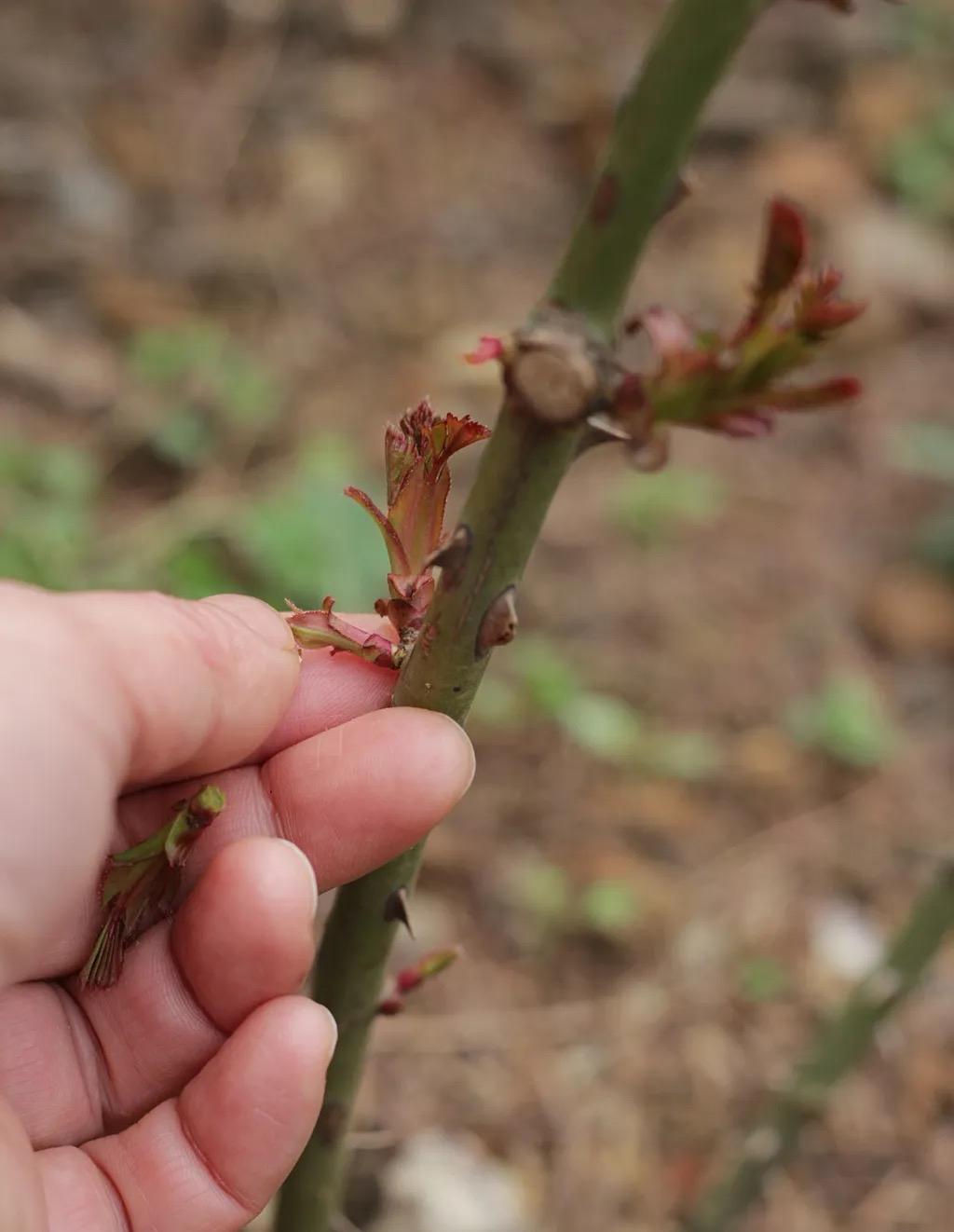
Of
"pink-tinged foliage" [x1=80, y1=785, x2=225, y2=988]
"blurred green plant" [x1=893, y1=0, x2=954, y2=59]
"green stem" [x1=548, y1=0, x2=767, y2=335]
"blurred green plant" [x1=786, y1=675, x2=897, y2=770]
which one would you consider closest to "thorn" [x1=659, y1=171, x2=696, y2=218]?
"green stem" [x1=548, y1=0, x2=767, y2=335]

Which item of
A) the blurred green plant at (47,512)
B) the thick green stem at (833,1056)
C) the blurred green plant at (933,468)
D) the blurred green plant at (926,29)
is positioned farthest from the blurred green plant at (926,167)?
the thick green stem at (833,1056)

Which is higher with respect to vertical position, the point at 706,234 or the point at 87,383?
the point at 706,234

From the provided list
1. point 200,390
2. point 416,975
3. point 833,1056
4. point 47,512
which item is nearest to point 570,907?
point 833,1056

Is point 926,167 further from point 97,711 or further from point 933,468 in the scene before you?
point 97,711

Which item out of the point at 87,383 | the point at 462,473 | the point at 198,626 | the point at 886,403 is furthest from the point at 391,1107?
the point at 886,403

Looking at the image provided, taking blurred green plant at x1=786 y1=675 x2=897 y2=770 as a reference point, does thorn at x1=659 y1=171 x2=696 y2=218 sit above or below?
above

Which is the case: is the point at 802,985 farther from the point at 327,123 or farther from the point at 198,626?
the point at 327,123

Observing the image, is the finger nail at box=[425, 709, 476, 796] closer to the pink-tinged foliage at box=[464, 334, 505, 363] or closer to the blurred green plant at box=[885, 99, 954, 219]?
the pink-tinged foliage at box=[464, 334, 505, 363]
